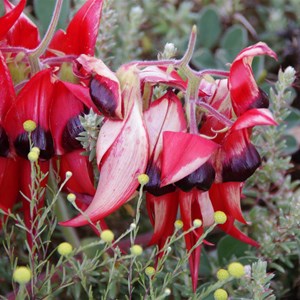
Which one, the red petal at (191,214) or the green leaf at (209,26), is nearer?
the red petal at (191,214)

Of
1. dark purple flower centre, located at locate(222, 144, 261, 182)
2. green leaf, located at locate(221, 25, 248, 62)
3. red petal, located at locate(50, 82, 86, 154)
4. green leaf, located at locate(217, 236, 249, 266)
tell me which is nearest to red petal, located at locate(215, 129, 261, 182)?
dark purple flower centre, located at locate(222, 144, 261, 182)

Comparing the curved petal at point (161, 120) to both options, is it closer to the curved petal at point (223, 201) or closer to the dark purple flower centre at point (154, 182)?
the dark purple flower centre at point (154, 182)

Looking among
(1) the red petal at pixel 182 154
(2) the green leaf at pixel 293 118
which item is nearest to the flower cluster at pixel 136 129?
(1) the red petal at pixel 182 154

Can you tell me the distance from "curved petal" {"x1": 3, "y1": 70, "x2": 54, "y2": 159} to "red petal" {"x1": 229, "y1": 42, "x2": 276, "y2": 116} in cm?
27

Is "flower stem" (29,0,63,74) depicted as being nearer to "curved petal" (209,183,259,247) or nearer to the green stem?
the green stem

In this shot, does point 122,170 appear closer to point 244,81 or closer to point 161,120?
point 161,120

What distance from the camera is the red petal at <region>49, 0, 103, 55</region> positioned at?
3.60ft

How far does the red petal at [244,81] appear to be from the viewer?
983 millimetres

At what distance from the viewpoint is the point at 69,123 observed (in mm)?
1058

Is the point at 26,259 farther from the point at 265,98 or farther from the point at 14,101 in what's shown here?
the point at 265,98

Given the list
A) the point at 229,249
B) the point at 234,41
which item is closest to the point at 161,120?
the point at 229,249

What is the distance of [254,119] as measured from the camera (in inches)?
36.3

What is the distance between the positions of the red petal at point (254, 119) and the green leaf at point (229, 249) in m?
0.46

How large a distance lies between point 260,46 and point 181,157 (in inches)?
7.8
